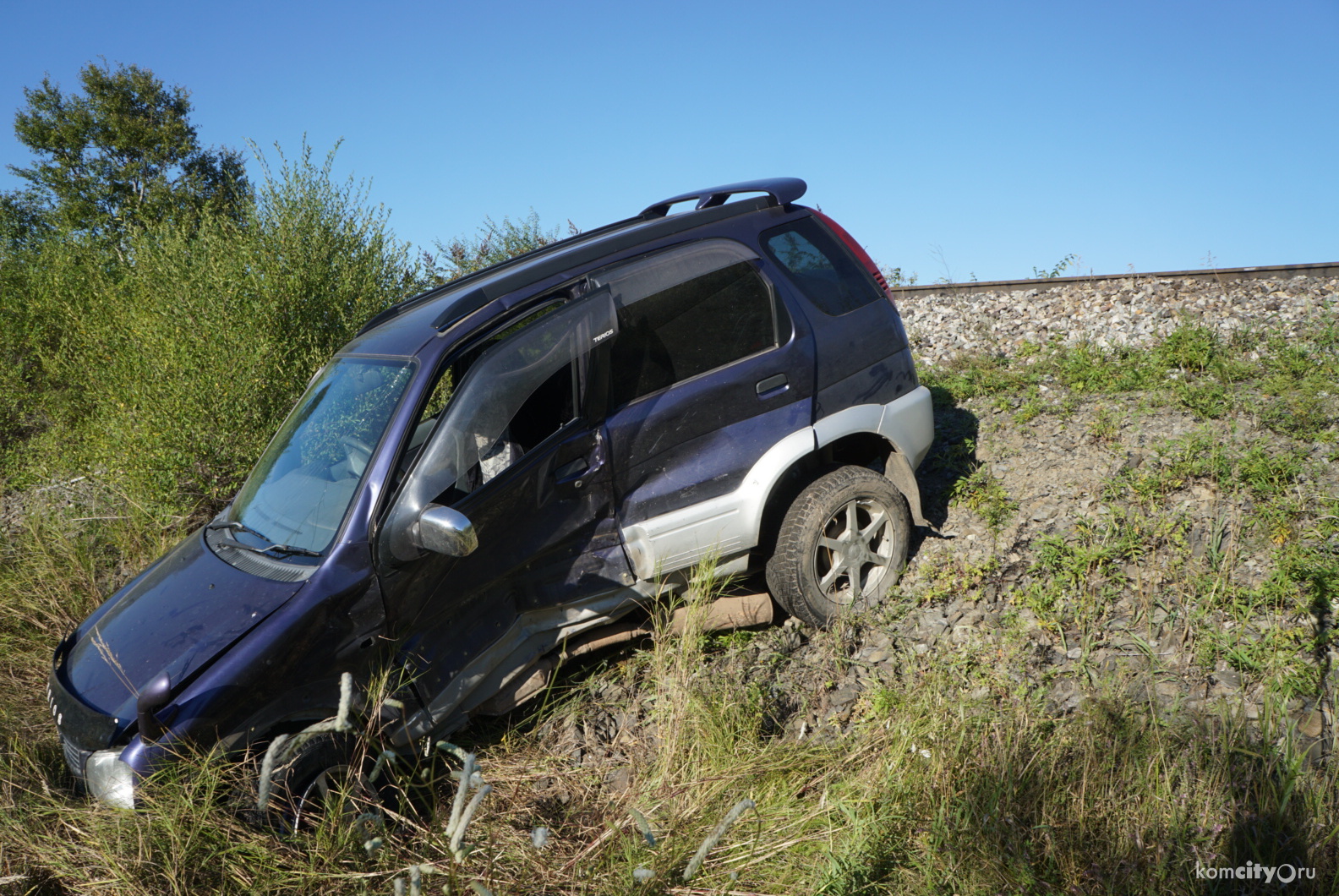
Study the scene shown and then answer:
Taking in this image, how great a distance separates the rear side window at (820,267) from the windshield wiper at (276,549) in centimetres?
277

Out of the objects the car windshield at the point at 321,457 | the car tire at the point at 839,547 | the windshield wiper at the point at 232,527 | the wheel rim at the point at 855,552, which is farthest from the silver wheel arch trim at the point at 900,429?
the windshield wiper at the point at 232,527

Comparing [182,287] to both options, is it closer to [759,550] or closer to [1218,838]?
[759,550]

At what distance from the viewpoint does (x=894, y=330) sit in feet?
16.3

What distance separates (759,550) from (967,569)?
46.6 inches

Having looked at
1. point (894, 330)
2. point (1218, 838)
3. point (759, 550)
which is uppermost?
point (894, 330)

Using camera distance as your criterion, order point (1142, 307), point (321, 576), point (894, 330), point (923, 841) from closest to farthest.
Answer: point (923, 841), point (321, 576), point (894, 330), point (1142, 307)

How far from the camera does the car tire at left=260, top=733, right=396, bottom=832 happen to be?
9.99 feet

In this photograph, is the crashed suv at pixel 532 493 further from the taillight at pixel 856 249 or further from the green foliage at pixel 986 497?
the green foliage at pixel 986 497

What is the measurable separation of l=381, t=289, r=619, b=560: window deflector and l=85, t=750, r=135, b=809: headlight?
1167mm

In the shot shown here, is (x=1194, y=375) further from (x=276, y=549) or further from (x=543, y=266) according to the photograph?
(x=276, y=549)

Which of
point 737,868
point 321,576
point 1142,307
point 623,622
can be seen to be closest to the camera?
point 737,868

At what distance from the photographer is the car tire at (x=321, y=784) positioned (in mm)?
3045

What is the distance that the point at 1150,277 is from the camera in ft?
27.4

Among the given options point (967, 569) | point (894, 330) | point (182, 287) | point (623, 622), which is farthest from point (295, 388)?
point (967, 569)
